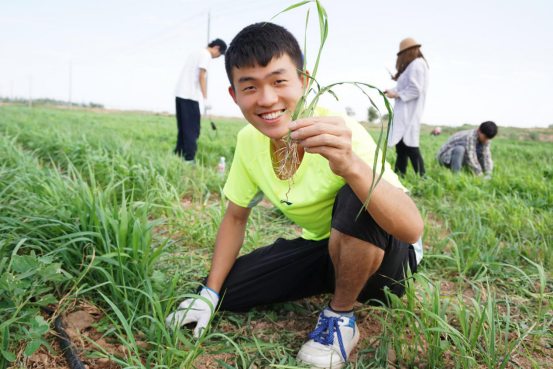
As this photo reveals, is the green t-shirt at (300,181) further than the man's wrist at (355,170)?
Yes

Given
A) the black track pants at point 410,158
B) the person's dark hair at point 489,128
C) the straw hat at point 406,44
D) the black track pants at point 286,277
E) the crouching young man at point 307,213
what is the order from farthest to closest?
the person's dark hair at point 489,128 → the black track pants at point 410,158 → the straw hat at point 406,44 → the black track pants at point 286,277 → the crouching young man at point 307,213

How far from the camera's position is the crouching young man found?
43.8 inches

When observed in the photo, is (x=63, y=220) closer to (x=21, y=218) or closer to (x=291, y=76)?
(x=21, y=218)

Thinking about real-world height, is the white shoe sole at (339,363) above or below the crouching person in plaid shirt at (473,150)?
below

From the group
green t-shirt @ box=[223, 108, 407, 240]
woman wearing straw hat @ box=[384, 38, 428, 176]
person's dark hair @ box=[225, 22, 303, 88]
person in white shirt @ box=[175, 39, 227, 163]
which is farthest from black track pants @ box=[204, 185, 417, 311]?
person in white shirt @ box=[175, 39, 227, 163]

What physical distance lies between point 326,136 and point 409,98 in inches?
135

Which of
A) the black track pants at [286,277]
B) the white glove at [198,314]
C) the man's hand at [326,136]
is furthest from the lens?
the black track pants at [286,277]

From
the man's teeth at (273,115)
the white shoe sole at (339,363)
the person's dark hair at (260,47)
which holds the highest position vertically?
the person's dark hair at (260,47)

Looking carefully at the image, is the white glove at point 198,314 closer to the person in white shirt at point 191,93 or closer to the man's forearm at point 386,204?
the man's forearm at point 386,204

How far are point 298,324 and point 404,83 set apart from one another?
3288 millimetres

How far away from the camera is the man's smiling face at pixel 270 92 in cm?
126

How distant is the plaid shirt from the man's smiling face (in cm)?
398

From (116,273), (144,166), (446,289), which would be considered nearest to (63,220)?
(116,273)

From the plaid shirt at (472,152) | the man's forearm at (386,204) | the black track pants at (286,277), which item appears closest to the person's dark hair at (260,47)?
the man's forearm at (386,204)
